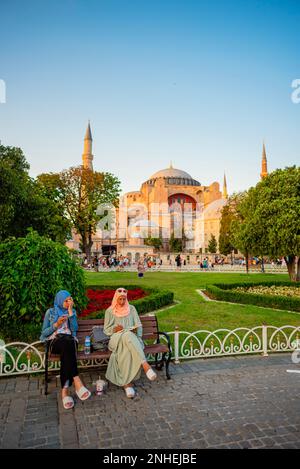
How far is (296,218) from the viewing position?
13820mm

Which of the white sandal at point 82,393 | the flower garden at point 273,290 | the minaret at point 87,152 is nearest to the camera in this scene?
the white sandal at point 82,393

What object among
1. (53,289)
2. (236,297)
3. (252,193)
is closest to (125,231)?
(252,193)

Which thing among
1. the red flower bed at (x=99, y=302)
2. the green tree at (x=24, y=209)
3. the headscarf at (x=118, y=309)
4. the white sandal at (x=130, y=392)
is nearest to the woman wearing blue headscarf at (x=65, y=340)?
the white sandal at (x=130, y=392)

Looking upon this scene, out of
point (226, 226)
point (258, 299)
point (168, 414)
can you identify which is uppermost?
point (226, 226)

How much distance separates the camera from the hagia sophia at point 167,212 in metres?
69.0

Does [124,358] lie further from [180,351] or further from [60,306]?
[180,351]

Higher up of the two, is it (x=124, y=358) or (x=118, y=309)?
(x=118, y=309)

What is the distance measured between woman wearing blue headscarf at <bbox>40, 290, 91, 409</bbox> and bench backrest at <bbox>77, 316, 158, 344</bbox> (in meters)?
0.28

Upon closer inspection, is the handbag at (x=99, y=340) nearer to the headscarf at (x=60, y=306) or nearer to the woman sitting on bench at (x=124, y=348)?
the woman sitting on bench at (x=124, y=348)

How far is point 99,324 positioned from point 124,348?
2.91 ft

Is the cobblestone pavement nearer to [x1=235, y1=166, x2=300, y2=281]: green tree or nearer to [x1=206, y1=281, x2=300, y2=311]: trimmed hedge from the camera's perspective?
A: [x1=206, y1=281, x2=300, y2=311]: trimmed hedge

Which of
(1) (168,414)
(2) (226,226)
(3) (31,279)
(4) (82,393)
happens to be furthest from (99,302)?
(2) (226,226)

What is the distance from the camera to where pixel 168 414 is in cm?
359

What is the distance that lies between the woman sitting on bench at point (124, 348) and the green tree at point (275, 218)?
36.5 ft
